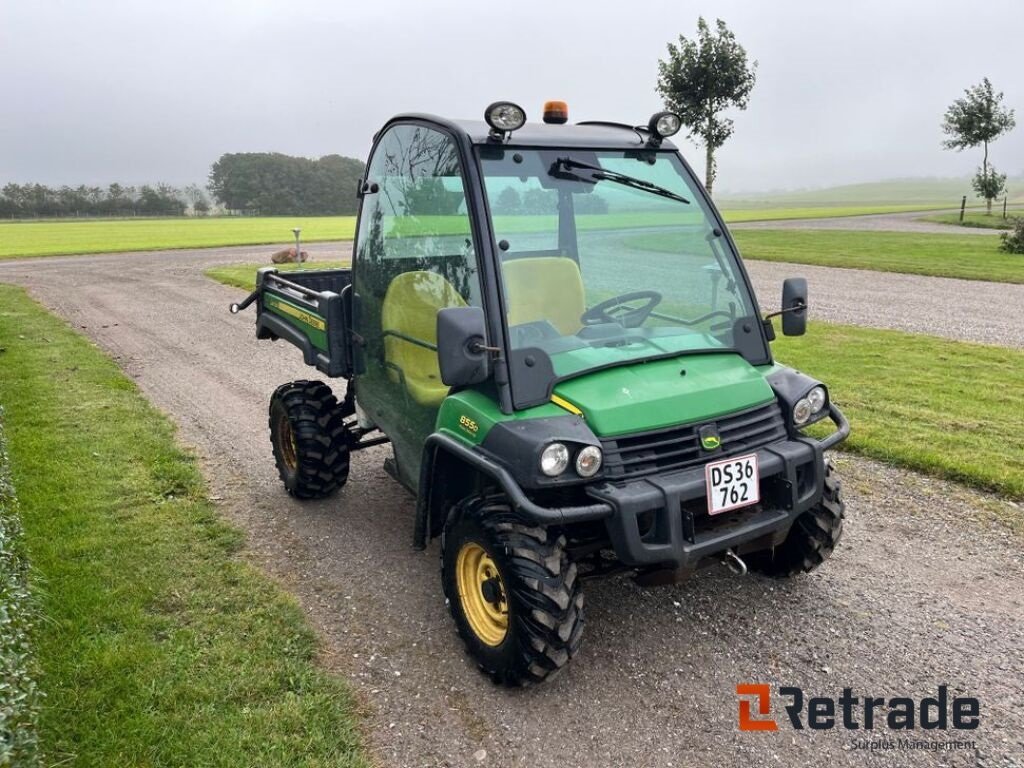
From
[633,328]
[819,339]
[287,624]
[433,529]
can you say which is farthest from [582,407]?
[819,339]

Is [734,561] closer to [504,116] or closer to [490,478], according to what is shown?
[490,478]

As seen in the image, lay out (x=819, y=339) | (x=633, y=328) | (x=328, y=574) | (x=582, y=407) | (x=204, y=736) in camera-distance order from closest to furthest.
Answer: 1. (x=204, y=736)
2. (x=582, y=407)
3. (x=633, y=328)
4. (x=328, y=574)
5. (x=819, y=339)

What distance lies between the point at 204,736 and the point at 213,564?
4.95 ft

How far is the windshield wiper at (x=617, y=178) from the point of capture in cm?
360

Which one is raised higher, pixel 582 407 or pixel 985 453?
pixel 582 407

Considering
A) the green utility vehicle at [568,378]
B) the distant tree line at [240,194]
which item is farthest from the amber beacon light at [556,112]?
the distant tree line at [240,194]

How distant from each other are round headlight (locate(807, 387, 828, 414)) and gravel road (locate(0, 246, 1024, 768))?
0.97 m

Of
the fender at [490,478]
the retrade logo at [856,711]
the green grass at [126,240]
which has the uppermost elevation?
the green grass at [126,240]

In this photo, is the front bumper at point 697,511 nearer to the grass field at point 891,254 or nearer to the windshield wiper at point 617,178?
the windshield wiper at point 617,178

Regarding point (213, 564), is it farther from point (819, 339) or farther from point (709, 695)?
point (819, 339)

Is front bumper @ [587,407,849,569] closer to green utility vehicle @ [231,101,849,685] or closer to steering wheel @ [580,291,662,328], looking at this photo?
green utility vehicle @ [231,101,849,685]

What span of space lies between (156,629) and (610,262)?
273 centimetres

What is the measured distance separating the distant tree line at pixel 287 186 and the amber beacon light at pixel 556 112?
6848cm

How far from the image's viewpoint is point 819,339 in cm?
1009
